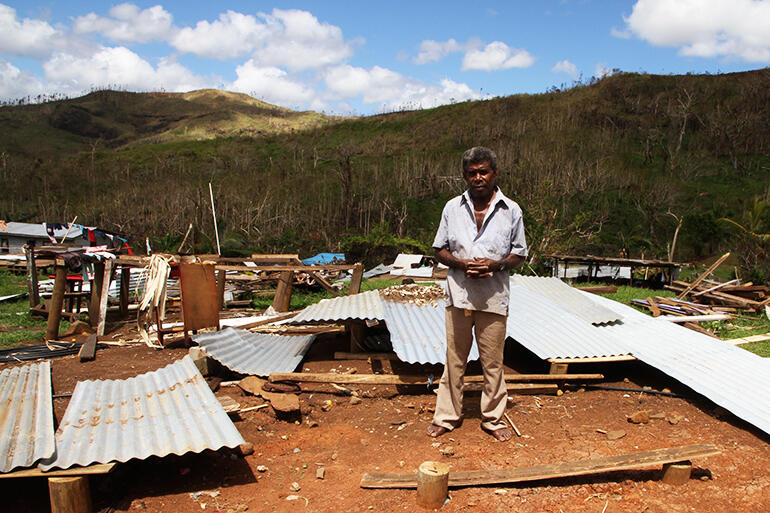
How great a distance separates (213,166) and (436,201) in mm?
16025

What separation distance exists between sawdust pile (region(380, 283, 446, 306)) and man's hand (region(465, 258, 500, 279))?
8.72ft

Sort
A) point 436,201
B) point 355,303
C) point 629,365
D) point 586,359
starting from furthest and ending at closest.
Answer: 1. point 436,201
2. point 355,303
3. point 629,365
4. point 586,359

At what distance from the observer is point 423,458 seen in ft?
10.3

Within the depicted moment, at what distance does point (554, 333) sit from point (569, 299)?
1.24 m

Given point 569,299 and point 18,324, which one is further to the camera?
point 18,324

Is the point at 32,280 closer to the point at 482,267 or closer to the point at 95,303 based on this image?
the point at 95,303

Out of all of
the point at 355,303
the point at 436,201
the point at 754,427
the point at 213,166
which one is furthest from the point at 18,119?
the point at 754,427

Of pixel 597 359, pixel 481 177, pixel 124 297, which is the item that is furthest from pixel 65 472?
pixel 124 297

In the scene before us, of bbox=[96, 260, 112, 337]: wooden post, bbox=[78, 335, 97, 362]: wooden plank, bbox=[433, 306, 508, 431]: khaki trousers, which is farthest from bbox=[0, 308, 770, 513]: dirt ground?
bbox=[96, 260, 112, 337]: wooden post

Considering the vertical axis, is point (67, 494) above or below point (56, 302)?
below

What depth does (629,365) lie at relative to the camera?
199 inches

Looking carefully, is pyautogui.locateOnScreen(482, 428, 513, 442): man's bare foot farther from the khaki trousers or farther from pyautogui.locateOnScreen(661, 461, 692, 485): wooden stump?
pyautogui.locateOnScreen(661, 461, 692, 485): wooden stump

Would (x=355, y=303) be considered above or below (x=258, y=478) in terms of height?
above

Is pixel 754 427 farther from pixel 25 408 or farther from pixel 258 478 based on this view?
pixel 25 408
